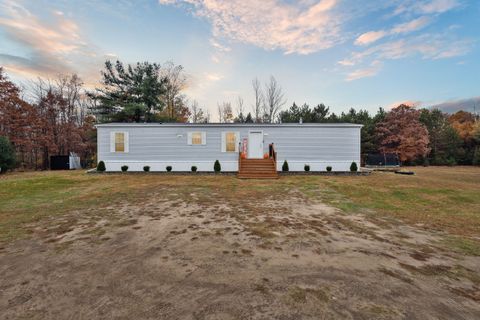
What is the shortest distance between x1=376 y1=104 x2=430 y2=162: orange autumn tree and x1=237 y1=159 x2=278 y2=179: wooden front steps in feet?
61.4

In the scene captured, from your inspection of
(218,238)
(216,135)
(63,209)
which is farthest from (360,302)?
(216,135)

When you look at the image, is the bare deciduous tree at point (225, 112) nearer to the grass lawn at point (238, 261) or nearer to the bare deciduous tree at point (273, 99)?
the bare deciduous tree at point (273, 99)

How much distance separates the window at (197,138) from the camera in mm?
13305

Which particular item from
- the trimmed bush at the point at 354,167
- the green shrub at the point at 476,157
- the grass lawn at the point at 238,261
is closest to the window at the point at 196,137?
the grass lawn at the point at 238,261

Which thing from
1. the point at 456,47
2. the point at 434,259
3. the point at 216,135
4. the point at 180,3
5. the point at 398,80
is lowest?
the point at 434,259

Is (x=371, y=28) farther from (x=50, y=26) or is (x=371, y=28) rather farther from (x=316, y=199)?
(x=50, y=26)

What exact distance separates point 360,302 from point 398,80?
65.6 ft

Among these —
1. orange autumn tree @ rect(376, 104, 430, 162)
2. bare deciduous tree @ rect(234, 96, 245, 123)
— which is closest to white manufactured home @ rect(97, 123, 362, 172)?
orange autumn tree @ rect(376, 104, 430, 162)

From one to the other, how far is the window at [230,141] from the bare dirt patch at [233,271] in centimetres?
902

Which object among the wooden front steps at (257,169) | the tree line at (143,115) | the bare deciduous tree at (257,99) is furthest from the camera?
the bare deciduous tree at (257,99)

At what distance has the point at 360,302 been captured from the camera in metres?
1.95

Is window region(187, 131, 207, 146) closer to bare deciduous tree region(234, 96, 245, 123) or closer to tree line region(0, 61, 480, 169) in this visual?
tree line region(0, 61, 480, 169)

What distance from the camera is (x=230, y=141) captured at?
13406 mm

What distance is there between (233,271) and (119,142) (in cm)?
1350
